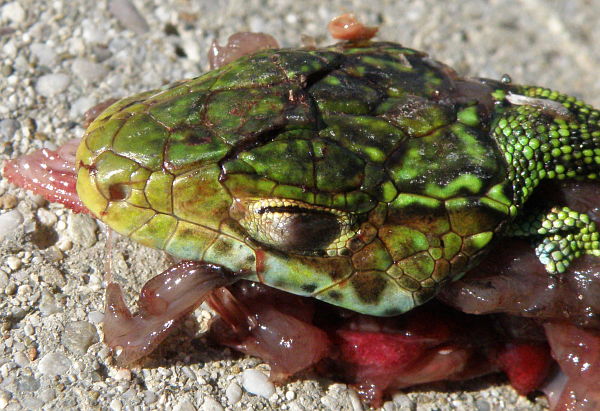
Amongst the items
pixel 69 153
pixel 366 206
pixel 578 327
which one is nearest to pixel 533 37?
pixel 578 327

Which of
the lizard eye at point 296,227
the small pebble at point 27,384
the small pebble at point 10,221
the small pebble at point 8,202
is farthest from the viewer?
the small pebble at point 8,202

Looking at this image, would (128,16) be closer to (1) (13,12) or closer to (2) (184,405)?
(1) (13,12)

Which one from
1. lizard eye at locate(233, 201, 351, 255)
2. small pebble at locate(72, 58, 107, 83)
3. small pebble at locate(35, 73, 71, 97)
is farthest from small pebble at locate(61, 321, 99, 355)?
small pebble at locate(72, 58, 107, 83)

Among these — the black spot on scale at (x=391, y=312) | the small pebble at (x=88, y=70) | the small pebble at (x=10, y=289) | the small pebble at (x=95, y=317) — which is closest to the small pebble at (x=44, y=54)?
the small pebble at (x=88, y=70)

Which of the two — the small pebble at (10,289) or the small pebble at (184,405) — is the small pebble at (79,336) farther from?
the small pebble at (184,405)

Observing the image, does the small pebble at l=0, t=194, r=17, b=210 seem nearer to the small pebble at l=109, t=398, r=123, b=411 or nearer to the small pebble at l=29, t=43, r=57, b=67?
the small pebble at l=29, t=43, r=57, b=67

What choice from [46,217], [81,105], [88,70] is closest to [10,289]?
[46,217]
